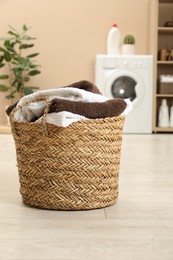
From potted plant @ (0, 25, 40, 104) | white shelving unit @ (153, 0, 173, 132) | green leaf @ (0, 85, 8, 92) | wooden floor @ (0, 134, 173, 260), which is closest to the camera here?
wooden floor @ (0, 134, 173, 260)

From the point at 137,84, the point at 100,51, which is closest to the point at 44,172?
the point at 137,84

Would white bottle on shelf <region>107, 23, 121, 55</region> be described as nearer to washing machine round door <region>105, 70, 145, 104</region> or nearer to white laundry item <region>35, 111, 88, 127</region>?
washing machine round door <region>105, 70, 145, 104</region>

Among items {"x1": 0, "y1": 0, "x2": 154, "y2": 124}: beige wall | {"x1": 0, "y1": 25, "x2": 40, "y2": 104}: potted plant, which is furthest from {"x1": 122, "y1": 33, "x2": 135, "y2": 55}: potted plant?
{"x1": 0, "y1": 25, "x2": 40, "y2": 104}: potted plant

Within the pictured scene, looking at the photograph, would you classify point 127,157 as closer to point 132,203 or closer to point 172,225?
point 132,203

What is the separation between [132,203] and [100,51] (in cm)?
378

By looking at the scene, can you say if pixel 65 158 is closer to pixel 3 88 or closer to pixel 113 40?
pixel 113 40

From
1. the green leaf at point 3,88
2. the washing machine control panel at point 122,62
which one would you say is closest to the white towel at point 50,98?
the washing machine control panel at point 122,62

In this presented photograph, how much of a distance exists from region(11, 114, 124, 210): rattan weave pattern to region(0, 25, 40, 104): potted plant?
343 centimetres

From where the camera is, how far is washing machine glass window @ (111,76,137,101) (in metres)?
4.96

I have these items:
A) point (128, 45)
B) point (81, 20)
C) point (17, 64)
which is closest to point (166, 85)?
point (128, 45)

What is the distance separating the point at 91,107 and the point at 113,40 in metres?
3.58

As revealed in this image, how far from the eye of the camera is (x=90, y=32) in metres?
5.36

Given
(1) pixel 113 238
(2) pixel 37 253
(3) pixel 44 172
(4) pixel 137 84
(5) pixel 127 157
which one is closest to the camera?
(2) pixel 37 253

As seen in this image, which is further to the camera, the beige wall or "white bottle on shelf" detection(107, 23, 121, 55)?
the beige wall
